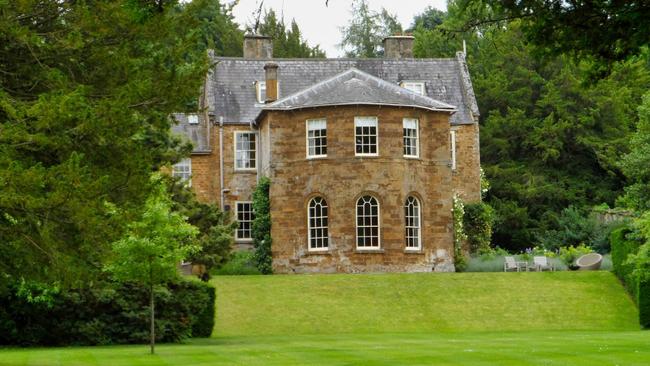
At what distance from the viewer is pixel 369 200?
43.0 m

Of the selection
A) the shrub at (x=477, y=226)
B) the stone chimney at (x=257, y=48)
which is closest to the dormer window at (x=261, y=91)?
the stone chimney at (x=257, y=48)

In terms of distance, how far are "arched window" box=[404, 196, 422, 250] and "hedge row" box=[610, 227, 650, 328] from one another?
698cm

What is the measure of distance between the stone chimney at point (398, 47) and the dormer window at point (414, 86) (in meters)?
3.47

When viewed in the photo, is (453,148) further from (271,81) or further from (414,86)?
(271,81)

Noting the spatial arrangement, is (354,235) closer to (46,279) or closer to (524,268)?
(524,268)

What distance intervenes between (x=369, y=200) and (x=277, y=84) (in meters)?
8.12

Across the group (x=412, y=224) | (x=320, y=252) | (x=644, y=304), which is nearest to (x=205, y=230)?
(x=320, y=252)

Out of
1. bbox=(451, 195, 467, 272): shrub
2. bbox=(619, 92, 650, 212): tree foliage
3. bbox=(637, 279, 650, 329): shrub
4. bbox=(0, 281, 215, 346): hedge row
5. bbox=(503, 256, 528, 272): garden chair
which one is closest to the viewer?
bbox=(0, 281, 215, 346): hedge row

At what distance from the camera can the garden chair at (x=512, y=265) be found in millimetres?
44125

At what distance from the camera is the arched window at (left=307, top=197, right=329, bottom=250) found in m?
43.0

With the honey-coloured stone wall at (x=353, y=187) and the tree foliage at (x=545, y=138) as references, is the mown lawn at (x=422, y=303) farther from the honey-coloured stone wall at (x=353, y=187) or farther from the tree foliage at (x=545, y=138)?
the tree foliage at (x=545, y=138)

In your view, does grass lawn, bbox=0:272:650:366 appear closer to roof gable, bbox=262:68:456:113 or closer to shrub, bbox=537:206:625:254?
roof gable, bbox=262:68:456:113

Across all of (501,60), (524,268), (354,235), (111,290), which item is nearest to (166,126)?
(111,290)

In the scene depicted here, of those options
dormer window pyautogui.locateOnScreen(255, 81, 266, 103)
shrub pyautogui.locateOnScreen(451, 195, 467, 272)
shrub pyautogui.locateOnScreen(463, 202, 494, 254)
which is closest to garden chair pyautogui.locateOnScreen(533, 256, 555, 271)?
shrub pyautogui.locateOnScreen(451, 195, 467, 272)
